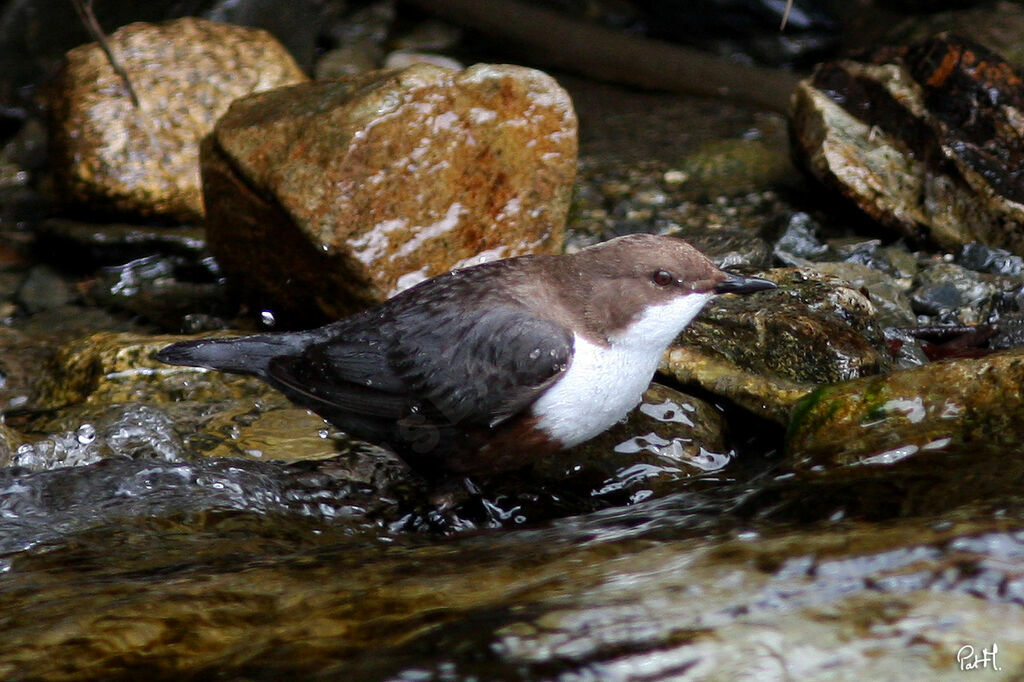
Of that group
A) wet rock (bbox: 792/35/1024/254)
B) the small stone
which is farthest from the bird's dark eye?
the small stone

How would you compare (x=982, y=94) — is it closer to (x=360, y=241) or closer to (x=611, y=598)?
(x=360, y=241)

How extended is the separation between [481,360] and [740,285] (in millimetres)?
825

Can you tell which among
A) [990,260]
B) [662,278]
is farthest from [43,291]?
[990,260]

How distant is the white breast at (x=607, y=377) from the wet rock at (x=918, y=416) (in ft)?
1.63

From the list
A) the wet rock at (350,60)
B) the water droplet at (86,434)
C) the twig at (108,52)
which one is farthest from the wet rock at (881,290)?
the wet rock at (350,60)

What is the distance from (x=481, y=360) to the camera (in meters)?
3.22

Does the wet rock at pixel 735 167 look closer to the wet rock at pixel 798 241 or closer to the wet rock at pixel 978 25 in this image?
the wet rock at pixel 798 241

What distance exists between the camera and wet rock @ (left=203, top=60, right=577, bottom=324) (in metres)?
4.30

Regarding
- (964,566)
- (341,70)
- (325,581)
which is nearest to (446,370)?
(325,581)

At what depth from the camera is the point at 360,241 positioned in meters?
4.26

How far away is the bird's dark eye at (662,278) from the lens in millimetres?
3297

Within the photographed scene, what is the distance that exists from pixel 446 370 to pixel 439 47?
574 centimetres

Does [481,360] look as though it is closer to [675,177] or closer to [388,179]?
[388,179]

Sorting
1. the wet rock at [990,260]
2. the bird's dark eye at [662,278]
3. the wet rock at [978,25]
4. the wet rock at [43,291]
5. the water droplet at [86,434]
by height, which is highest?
the wet rock at [978,25]
